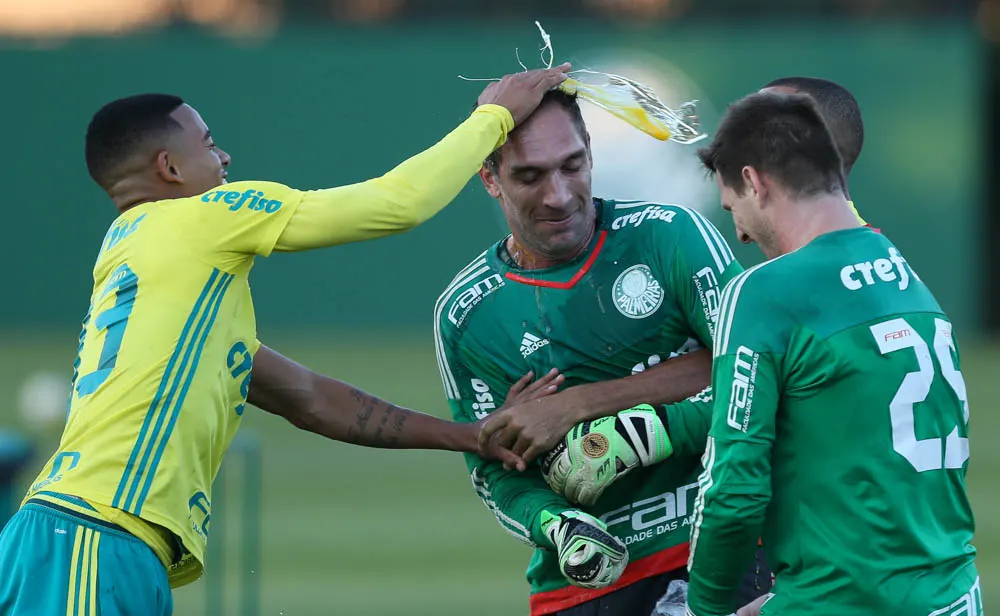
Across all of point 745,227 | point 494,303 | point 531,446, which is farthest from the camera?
point 494,303

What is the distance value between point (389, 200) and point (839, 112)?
1643 mm

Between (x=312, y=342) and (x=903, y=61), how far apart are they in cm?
1143

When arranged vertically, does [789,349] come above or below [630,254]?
below

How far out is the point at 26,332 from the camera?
26.0 m

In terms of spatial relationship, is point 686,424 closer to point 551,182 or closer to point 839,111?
point 551,182

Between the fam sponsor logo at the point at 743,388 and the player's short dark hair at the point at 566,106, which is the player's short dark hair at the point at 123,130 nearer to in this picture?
the player's short dark hair at the point at 566,106

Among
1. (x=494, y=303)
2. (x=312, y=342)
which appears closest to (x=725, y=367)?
(x=494, y=303)

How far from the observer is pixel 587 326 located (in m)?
4.80

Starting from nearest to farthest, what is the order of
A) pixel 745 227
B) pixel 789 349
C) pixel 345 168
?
pixel 789 349 < pixel 745 227 < pixel 345 168

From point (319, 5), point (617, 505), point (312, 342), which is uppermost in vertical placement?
point (319, 5)

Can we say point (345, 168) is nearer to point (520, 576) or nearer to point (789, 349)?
point (789, 349)

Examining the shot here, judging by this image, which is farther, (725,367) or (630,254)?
(630,254)

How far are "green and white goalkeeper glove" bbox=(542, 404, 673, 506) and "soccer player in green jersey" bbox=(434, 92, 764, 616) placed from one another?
90mm

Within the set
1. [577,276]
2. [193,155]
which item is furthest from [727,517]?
[193,155]
